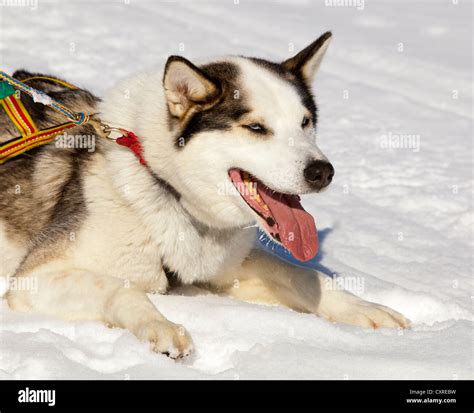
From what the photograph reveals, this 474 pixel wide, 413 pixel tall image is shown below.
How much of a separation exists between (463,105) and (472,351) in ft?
15.9

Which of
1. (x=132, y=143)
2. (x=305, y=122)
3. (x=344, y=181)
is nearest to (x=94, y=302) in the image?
(x=132, y=143)

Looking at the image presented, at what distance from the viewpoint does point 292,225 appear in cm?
312

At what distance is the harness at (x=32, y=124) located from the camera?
3.27m

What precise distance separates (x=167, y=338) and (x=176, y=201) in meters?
0.72

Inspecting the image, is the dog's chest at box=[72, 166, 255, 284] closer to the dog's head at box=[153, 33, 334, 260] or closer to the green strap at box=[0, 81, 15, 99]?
the dog's head at box=[153, 33, 334, 260]

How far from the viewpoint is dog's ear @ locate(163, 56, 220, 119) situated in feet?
9.78

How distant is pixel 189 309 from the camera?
3.19 m

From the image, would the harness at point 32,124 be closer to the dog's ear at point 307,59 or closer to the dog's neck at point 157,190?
the dog's neck at point 157,190

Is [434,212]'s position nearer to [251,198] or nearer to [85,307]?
[251,198]

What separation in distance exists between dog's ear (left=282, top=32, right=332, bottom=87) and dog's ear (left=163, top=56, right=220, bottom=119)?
21.4 inches

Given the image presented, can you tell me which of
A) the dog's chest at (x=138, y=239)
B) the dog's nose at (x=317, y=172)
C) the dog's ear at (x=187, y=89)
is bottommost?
the dog's chest at (x=138, y=239)

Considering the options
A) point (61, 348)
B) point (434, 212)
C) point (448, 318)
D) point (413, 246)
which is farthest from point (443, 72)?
point (61, 348)

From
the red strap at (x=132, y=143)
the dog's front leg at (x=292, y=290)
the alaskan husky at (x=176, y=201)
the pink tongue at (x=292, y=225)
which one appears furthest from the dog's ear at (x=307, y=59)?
the dog's front leg at (x=292, y=290)

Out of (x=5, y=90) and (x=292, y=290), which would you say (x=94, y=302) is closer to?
(x=292, y=290)
